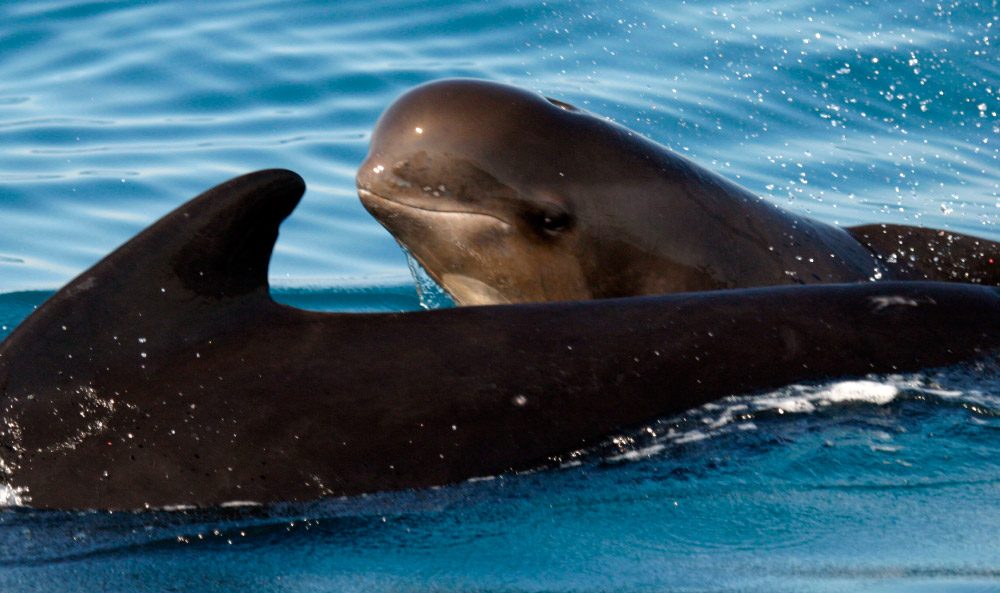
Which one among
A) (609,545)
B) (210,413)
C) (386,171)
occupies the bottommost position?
(609,545)

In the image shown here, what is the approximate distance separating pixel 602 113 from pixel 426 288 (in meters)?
6.83

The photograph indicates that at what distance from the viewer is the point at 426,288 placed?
7574mm

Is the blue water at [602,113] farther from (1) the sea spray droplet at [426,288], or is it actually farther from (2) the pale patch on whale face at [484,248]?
(1) the sea spray droplet at [426,288]

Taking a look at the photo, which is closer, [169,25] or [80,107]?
[80,107]

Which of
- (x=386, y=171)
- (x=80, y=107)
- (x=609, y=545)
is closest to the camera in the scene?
(x=609, y=545)

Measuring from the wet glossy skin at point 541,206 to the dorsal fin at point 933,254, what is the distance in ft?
2.38

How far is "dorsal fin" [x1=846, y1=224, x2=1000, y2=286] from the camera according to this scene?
7.36 m

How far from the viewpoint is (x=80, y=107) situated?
1471 cm

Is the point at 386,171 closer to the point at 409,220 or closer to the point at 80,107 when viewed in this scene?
the point at 409,220

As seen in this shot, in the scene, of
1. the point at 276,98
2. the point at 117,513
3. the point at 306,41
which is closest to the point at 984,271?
the point at 117,513

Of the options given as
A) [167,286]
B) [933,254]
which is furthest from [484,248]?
[933,254]

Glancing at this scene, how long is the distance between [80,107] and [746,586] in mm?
11520

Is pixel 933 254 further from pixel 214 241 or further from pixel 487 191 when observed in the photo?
pixel 214 241

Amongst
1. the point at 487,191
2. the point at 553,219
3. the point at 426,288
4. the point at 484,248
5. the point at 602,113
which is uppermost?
the point at 487,191
